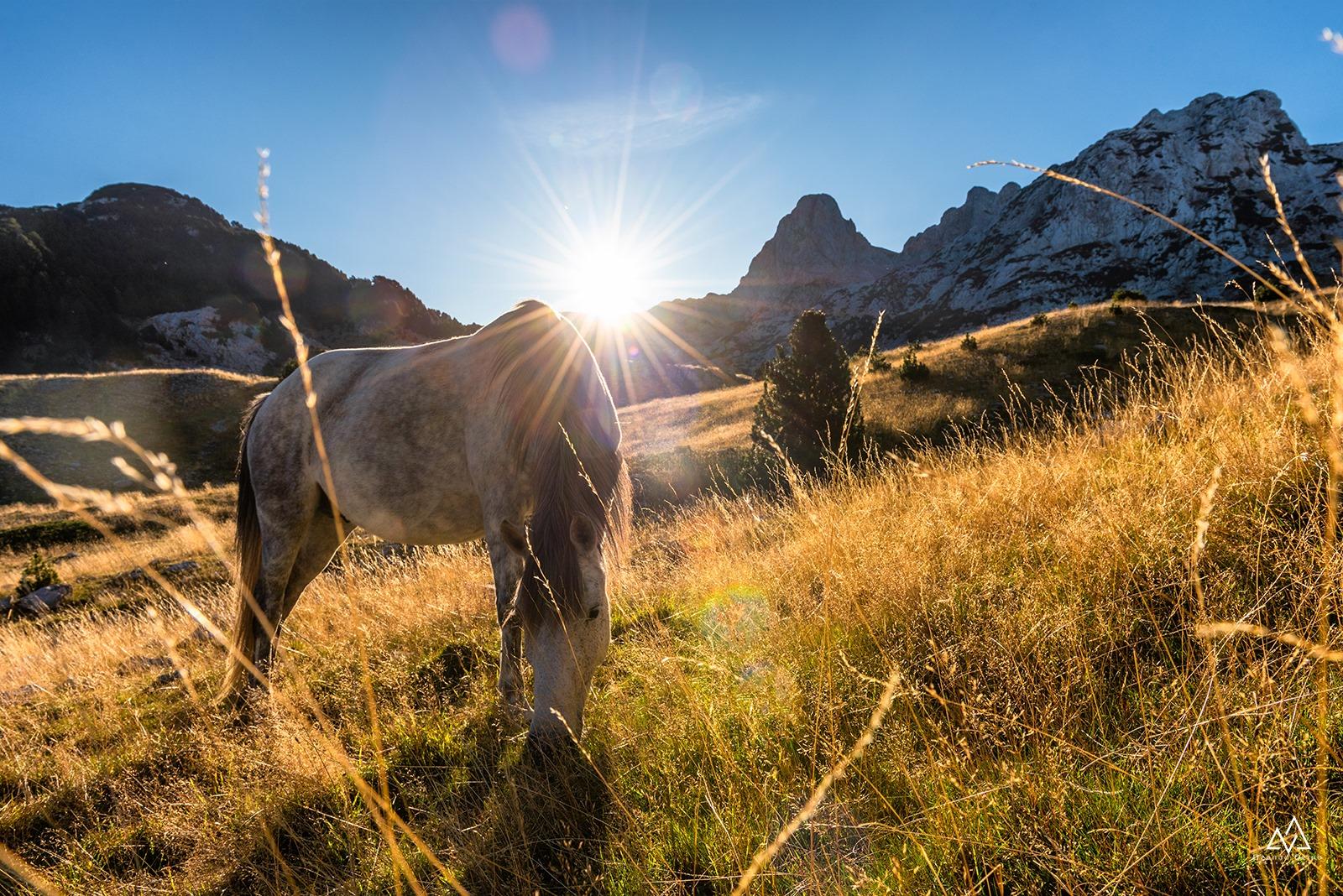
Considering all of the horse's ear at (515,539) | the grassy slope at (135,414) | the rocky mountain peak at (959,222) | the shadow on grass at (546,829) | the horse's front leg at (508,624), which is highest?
the rocky mountain peak at (959,222)

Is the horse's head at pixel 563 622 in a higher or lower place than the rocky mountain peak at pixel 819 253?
lower

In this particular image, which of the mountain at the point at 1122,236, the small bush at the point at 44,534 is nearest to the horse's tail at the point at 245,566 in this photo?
the small bush at the point at 44,534

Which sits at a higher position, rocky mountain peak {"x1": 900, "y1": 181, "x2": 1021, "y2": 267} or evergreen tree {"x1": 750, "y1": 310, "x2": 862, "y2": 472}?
rocky mountain peak {"x1": 900, "y1": 181, "x2": 1021, "y2": 267}

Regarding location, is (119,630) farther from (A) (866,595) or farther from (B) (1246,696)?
(B) (1246,696)

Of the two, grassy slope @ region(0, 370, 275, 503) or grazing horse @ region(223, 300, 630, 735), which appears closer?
grazing horse @ region(223, 300, 630, 735)

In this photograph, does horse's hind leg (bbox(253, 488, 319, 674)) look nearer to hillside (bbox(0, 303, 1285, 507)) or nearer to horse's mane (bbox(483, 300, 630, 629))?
horse's mane (bbox(483, 300, 630, 629))

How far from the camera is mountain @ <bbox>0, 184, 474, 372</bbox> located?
62156 mm

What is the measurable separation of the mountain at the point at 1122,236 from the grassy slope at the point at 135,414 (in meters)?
78.6

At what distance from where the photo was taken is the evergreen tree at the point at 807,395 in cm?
1482

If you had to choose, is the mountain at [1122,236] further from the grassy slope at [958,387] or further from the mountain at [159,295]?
the mountain at [159,295]

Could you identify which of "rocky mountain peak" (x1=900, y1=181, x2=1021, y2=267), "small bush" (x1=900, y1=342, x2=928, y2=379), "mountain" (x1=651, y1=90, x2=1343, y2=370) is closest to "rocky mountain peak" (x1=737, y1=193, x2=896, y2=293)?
"rocky mountain peak" (x1=900, y1=181, x2=1021, y2=267)

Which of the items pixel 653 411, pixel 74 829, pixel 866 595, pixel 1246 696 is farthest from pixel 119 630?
pixel 653 411

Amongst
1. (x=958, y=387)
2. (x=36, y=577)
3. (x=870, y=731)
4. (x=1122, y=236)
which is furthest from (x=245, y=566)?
(x=1122, y=236)

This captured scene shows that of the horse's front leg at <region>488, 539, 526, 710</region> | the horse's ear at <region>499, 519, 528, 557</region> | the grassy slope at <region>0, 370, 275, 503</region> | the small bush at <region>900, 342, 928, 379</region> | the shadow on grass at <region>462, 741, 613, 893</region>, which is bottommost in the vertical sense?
the shadow on grass at <region>462, 741, 613, 893</region>
